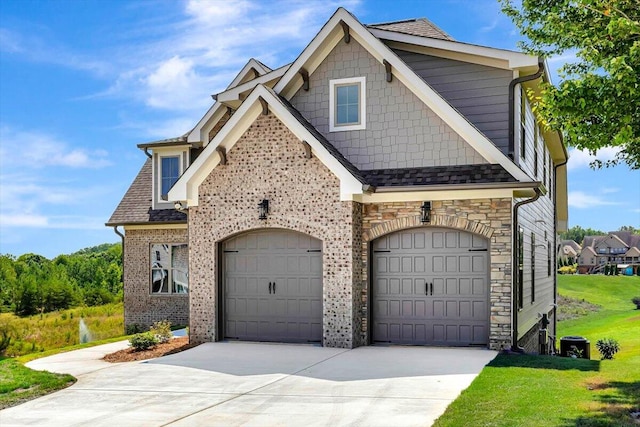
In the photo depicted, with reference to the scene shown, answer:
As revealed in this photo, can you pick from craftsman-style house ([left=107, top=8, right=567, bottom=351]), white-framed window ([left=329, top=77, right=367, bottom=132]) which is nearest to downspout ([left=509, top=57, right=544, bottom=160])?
craftsman-style house ([left=107, top=8, right=567, bottom=351])

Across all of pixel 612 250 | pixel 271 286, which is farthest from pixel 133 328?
pixel 612 250

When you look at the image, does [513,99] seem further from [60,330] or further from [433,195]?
[60,330]

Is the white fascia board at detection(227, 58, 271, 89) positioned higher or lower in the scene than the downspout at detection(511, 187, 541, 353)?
higher

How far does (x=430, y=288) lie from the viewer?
14242 mm

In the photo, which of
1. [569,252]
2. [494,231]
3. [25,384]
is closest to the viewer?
[25,384]

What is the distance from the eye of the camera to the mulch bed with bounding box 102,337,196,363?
1380 cm

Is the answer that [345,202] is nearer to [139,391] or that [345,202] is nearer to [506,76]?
[506,76]

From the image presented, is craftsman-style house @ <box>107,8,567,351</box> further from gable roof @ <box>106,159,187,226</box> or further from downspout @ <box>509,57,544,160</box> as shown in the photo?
gable roof @ <box>106,159,187,226</box>

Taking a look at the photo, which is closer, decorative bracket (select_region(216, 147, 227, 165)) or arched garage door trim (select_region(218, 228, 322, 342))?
arched garage door trim (select_region(218, 228, 322, 342))

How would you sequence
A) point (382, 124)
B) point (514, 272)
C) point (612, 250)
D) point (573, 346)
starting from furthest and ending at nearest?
point (612, 250) → point (573, 346) → point (382, 124) → point (514, 272)

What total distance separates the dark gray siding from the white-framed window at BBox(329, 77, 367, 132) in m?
1.58

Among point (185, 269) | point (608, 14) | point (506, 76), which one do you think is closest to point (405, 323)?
point (506, 76)

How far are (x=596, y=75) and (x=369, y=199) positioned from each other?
628cm

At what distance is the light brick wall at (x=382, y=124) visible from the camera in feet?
47.5
